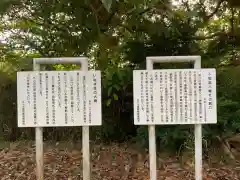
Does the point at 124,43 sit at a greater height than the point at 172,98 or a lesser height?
greater

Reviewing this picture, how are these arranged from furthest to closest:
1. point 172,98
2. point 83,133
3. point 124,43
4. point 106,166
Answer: point 124,43
point 106,166
point 83,133
point 172,98

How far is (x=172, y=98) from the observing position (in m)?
3.07

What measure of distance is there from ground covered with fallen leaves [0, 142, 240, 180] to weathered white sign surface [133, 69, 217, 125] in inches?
35.5

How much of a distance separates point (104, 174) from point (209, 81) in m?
1.44

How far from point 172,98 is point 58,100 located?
0.92m

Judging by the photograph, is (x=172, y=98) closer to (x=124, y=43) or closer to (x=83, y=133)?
(x=83, y=133)

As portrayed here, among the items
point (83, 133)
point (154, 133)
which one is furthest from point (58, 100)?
point (154, 133)

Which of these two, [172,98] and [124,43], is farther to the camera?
A: [124,43]

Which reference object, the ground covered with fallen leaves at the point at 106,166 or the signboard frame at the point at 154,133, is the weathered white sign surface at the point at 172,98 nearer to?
the signboard frame at the point at 154,133

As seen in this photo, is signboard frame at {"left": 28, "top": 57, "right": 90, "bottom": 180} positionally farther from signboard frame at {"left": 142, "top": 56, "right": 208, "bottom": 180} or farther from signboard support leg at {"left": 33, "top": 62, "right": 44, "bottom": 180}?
signboard frame at {"left": 142, "top": 56, "right": 208, "bottom": 180}

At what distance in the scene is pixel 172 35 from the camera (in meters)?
4.36

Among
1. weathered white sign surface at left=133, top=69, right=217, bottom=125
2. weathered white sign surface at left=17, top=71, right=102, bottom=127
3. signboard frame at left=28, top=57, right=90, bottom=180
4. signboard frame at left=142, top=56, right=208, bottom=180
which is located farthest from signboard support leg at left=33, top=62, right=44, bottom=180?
signboard frame at left=142, top=56, right=208, bottom=180

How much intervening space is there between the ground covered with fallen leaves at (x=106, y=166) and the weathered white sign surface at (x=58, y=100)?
86 cm

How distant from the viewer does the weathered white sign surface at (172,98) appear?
10.1 ft
